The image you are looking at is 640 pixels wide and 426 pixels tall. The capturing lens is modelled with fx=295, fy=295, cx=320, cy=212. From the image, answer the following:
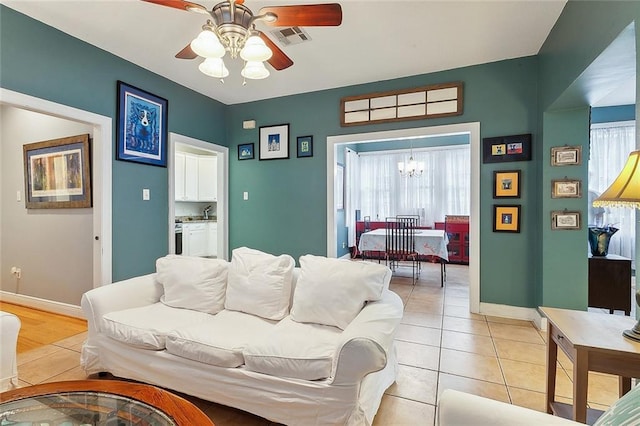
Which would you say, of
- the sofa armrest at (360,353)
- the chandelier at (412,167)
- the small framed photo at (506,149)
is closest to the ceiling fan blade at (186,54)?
the sofa armrest at (360,353)

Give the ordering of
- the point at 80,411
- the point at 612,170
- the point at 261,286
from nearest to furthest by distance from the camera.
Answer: the point at 80,411 < the point at 261,286 < the point at 612,170

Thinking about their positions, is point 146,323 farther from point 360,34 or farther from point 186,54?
point 360,34

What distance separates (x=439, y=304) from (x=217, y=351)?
2881mm

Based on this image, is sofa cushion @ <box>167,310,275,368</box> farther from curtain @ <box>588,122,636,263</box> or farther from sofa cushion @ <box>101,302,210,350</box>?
curtain @ <box>588,122,636,263</box>

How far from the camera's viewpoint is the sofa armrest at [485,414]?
856 mm

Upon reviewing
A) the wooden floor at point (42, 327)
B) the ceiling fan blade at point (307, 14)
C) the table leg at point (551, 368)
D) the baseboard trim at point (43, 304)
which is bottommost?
the wooden floor at point (42, 327)

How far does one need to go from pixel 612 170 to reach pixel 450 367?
476cm

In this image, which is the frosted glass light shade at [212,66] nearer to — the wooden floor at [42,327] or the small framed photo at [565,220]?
the wooden floor at [42,327]

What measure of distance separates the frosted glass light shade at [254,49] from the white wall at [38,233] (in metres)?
2.42

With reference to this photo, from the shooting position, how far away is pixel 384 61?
3193 millimetres

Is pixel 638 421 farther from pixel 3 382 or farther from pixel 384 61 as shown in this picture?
pixel 384 61

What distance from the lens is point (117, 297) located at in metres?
2.10

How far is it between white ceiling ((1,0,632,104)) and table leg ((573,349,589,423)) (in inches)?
96.3

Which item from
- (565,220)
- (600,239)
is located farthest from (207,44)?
(600,239)
